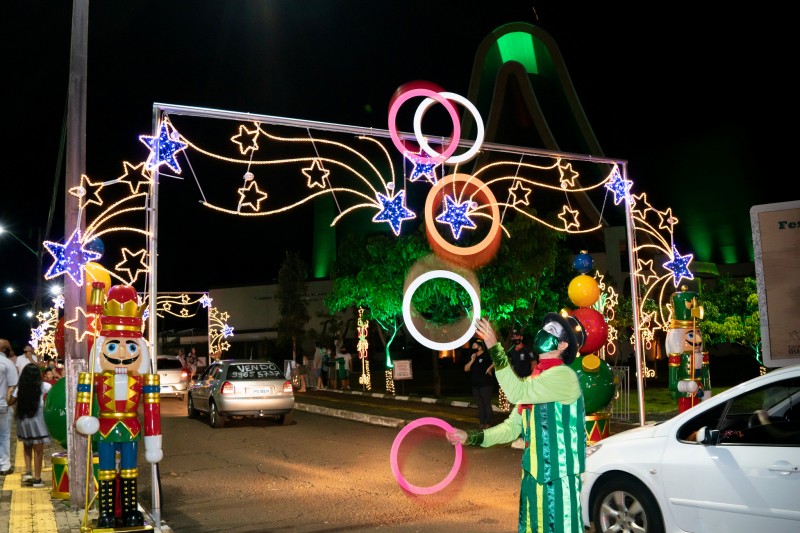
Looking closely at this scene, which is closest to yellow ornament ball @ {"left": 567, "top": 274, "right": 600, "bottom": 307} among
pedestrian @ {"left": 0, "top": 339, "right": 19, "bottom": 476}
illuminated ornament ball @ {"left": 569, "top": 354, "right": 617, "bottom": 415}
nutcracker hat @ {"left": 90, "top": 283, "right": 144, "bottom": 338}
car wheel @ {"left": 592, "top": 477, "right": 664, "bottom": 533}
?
illuminated ornament ball @ {"left": 569, "top": 354, "right": 617, "bottom": 415}

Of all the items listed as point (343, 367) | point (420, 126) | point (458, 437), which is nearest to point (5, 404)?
point (420, 126)

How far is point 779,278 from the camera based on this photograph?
27.6 feet

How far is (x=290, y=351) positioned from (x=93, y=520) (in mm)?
41947

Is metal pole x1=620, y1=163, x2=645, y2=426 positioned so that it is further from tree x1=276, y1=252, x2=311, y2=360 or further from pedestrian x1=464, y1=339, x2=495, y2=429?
tree x1=276, y1=252, x2=311, y2=360

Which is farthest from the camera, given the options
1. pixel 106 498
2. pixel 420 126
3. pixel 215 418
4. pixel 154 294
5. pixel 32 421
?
pixel 215 418

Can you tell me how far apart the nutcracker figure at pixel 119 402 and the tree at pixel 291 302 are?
40764 millimetres

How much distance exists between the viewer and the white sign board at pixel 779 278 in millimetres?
8281

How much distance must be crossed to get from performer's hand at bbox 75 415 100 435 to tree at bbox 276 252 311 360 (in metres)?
41.3

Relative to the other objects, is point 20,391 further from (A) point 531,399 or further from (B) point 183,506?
(A) point 531,399

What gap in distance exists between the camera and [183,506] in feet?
29.8

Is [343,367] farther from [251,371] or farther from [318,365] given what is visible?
[251,371]

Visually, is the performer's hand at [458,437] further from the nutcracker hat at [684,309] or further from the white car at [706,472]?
the nutcracker hat at [684,309]

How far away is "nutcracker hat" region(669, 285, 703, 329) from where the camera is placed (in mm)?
12375

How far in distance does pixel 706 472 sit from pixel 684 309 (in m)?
7.10
